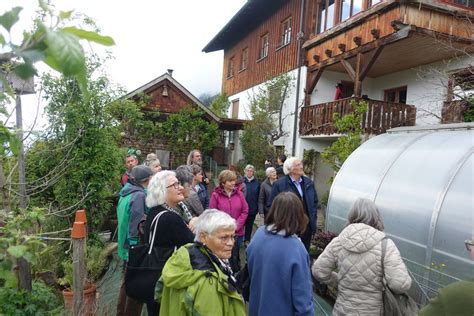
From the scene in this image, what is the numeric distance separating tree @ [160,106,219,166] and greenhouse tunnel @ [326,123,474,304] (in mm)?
9632

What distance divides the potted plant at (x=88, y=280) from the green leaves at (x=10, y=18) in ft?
10.7

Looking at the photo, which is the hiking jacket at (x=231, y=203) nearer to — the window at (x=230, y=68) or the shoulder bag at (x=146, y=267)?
the shoulder bag at (x=146, y=267)

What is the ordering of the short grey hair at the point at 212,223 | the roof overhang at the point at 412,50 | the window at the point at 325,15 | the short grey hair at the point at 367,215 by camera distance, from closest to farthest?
the short grey hair at the point at 212,223 → the short grey hair at the point at 367,215 → the roof overhang at the point at 412,50 → the window at the point at 325,15

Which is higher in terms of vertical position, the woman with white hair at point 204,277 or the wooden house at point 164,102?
the wooden house at point 164,102

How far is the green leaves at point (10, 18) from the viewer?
792 millimetres

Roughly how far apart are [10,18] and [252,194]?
649 centimetres

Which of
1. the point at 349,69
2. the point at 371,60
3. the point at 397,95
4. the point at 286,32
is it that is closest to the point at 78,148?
the point at 371,60

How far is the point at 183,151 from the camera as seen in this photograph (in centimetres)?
1529

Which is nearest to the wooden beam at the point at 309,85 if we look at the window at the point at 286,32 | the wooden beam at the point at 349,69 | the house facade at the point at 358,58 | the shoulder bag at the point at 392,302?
the house facade at the point at 358,58

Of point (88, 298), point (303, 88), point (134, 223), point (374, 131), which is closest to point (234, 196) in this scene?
point (134, 223)

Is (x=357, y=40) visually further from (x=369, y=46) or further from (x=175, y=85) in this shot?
(x=175, y=85)

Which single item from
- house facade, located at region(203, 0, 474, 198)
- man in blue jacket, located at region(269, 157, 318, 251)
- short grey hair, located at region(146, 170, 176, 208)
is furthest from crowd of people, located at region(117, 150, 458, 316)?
house facade, located at region(203, 0, 474, 198)

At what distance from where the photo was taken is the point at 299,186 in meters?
5.31

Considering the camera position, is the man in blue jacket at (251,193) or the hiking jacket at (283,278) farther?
the man in blue jacket at (251,193)
